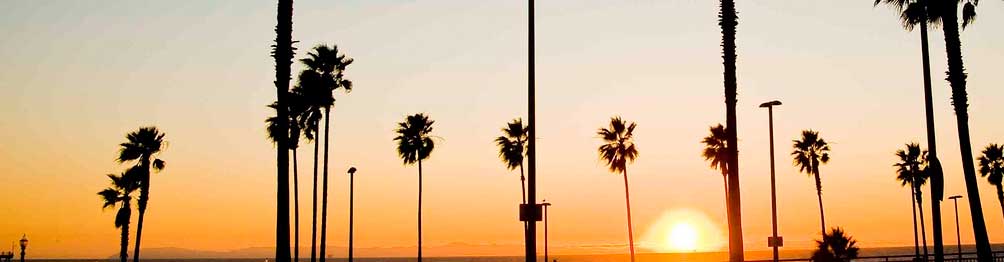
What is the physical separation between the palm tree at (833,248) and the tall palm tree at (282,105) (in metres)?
24.4

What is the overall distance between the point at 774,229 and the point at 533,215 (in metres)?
20.4

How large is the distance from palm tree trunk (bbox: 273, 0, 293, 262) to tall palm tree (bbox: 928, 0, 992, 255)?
19.9 m

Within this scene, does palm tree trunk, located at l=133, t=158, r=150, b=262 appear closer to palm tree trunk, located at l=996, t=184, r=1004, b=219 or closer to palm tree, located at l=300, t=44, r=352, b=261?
palm tree, located at l=300, t=44, r=352, b=261

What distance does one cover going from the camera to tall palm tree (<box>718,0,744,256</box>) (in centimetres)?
3000

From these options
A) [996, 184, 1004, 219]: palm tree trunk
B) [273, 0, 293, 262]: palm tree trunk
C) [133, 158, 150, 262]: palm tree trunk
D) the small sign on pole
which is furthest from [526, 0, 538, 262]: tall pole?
[996, 184, 1004, 219]: palm tree trunk

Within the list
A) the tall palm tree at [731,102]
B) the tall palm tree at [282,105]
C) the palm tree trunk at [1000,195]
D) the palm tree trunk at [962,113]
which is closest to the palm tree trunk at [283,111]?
the tall palm tree at [282,105]

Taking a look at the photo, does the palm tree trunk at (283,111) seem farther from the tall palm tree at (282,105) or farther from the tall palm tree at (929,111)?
the tall palm tree at (929,111)

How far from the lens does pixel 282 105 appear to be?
89.2 feet

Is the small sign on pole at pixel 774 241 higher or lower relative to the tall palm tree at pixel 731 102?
lower

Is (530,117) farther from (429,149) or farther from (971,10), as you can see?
(429,149)

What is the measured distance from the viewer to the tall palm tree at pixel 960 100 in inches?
1293

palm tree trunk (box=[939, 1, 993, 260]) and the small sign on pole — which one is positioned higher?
palm tree trunk (box=[939, 1, 993, 260])

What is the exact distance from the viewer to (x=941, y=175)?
3425cm

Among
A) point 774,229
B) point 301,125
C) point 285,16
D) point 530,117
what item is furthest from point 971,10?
point 301,125
